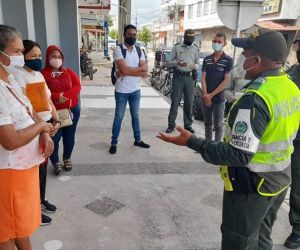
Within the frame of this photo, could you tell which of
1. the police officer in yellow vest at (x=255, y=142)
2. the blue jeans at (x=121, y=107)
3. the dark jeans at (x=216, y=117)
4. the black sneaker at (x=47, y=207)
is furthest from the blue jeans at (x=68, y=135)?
the police officer in yellow vest at (x=255, y=142)

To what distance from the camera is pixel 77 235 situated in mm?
2771

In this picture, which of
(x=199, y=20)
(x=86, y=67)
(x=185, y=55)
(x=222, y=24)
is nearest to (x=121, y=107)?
(x=185, y=55)

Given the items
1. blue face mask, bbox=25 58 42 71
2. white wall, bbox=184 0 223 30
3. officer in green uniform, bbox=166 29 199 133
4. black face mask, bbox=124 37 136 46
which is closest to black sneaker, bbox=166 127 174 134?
officer in green uniform, bbox=166 29 199 133

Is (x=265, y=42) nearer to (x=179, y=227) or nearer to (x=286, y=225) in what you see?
(x=179, y=227)

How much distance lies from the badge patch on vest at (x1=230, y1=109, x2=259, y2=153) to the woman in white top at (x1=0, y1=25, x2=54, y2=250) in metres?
1.19

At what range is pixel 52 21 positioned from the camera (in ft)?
18.6

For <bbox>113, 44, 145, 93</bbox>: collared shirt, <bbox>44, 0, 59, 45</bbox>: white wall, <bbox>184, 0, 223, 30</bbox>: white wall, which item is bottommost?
<bbox>113, 44, 145, 93</bbox>: collared shirt

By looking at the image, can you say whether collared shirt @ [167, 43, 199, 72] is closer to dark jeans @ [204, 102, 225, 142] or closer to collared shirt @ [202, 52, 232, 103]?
collared shirt @ [202, 52, 232, 103]

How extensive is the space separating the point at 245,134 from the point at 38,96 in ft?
5.99

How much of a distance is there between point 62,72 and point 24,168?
79.5 inches

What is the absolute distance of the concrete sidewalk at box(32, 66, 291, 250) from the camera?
2.75 metres

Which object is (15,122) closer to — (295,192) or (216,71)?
(295,192)

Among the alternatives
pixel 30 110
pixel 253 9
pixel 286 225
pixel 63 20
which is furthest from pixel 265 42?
pixel 63 20

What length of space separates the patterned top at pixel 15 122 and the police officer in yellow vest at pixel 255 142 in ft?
2.73
